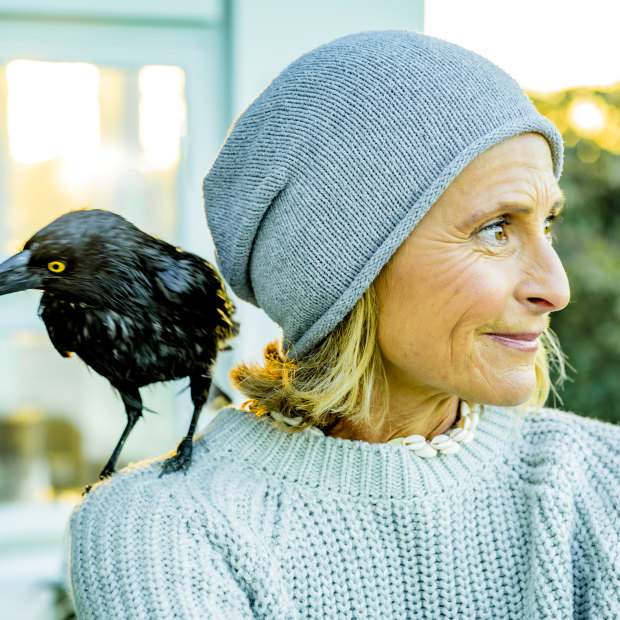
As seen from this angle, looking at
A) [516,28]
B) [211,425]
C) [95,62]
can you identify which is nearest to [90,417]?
[95,62]

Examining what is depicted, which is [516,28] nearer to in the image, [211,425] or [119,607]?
[211,425]

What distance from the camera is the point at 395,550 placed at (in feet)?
3.75

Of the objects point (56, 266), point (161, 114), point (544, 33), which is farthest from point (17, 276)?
point (544, 33)

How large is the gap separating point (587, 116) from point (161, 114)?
3938mm

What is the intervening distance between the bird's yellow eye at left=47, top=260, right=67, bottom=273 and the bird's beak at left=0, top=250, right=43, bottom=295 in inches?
0.8

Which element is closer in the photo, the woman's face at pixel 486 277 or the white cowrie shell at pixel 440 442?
the woman's face at pixel 486 277

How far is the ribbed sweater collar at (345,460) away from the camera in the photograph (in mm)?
1174

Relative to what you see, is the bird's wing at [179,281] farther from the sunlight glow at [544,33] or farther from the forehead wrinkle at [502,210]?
the sunlight glow at [544,33]

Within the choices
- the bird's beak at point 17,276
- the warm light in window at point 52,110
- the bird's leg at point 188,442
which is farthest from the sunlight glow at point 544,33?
the bird's beak at point 17,276

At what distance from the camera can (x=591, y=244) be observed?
17.0 ft

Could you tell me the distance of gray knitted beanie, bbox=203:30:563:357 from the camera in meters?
1.06

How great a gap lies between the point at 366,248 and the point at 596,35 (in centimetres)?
374

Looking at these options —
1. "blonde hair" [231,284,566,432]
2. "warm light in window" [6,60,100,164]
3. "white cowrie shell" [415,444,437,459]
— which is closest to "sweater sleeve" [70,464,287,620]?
"blonde hair" [231,284,566,432]

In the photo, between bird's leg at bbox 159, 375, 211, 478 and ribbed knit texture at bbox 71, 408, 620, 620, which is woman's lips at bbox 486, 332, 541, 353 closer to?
ribbed knit texture at bbox 71, 408, 620, 620
